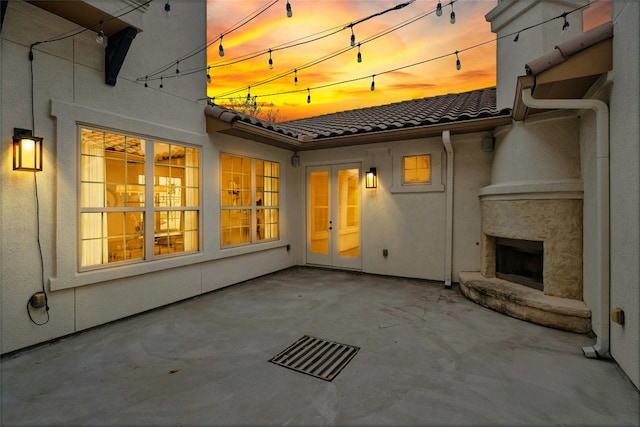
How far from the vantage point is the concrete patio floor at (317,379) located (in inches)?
79.9

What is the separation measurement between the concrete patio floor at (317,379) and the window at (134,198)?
0.98 metres

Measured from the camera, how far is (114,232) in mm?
3918

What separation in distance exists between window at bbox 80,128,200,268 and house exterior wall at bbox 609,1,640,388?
5.20 m

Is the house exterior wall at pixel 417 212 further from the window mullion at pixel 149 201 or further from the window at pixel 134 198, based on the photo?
the window mullion at pixel 149 201

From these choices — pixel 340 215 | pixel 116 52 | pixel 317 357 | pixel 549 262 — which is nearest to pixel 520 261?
pixel 549 262

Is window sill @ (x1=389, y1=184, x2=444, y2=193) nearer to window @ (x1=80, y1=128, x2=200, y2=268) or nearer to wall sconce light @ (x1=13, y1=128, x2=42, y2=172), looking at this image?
window @ (x1=80, y1=128, x2=200, y2=268)

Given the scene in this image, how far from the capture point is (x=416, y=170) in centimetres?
583

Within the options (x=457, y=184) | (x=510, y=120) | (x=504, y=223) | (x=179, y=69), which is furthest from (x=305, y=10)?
(x=504, y=223)

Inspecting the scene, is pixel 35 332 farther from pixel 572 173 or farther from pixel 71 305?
pixel 572 173

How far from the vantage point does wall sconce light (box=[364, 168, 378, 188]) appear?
239 inches

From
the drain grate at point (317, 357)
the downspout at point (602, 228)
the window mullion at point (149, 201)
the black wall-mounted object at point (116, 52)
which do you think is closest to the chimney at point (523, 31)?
the downspout at point (602, 228)

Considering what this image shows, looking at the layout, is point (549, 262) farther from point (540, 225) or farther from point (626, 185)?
point (626, 185)

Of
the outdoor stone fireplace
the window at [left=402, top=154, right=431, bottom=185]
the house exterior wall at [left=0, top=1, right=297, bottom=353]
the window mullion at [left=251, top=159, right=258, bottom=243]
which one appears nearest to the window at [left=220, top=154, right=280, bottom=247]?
the window mullion at [left=251, top=159, right=258, bottom=243]

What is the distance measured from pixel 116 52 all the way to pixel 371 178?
14.8ft
